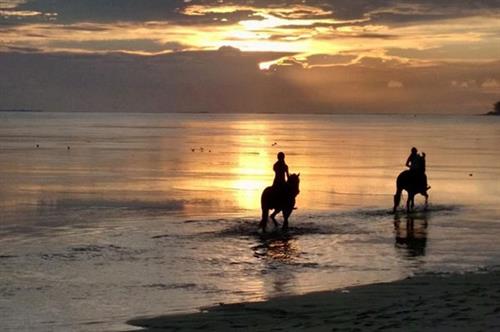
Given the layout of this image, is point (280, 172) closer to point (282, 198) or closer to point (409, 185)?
point (282, 198)

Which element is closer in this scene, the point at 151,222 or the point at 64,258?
the point at 64,258

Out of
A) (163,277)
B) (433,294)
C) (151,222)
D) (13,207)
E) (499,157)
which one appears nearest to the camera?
(433,294)

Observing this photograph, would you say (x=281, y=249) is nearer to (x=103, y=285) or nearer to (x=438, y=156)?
(x=103, y=285)

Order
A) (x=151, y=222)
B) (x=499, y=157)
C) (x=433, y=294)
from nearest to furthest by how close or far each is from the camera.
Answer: (x=433, y=294)
(x=151, y=222)
(x=499, y=157)

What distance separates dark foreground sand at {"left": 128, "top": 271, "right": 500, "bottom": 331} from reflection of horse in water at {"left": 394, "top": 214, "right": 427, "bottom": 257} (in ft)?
16.1

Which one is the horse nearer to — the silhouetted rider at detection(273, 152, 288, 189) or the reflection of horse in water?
the reflection of horse in water

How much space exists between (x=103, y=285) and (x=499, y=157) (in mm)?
51047

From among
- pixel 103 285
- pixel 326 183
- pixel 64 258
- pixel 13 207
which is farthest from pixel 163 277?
pixel 326 183

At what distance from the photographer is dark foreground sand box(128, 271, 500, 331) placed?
10.6 metres

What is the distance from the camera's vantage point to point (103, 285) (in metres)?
14.6

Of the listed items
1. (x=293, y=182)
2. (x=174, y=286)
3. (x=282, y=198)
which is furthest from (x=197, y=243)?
(x=174, y=286)

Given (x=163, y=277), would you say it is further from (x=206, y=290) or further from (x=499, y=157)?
(x=499, y=157)

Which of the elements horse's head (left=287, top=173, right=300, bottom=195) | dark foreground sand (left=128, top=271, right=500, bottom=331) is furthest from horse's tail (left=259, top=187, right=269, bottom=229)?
dark foreground sand (left=128, top=271, right=500, bottom=331)

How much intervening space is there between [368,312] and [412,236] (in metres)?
9.73
